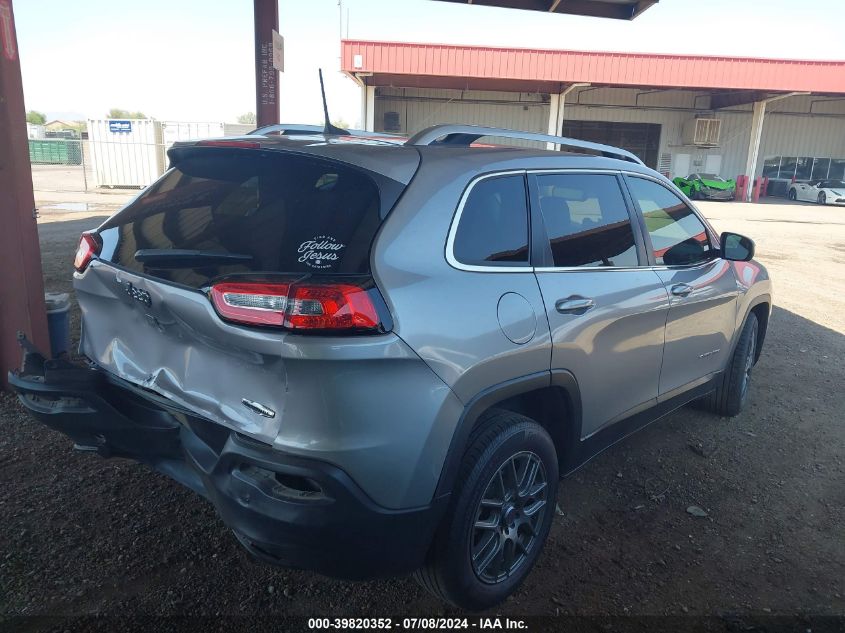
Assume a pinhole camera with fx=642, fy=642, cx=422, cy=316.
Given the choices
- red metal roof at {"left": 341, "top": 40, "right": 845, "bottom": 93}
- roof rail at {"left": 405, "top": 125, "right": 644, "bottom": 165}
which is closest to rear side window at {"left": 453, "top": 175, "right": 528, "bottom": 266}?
roof rail at {"left": 405, "top": 125, "right": 644, "bottom": 165}

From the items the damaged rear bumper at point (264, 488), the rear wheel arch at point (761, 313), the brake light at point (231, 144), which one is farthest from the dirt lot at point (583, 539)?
the brake light at point (231, 144)

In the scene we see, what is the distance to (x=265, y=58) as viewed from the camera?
686 centimetres

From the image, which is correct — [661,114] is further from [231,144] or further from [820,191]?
[231,144]

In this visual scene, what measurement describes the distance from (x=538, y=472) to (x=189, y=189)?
6.22ft

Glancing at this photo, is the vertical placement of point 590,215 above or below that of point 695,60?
below

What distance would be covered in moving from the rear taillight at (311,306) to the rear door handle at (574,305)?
0.93m

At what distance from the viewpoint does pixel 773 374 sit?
18.7 feet

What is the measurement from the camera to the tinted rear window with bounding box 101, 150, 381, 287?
6.99 ft

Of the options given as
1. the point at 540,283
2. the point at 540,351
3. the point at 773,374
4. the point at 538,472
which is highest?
the point at 540,283

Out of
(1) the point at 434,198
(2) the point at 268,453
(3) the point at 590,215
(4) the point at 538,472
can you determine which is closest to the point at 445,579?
(4) the point at 538,472

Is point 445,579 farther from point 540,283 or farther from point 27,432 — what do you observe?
point 27,432

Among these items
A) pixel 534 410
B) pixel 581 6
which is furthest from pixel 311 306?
pixel 581 6

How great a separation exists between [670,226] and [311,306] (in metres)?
2.60

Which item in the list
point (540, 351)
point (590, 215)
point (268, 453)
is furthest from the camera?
point (590, 215)
